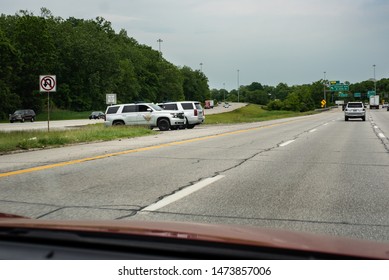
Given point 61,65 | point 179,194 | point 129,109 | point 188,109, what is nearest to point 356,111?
point 188,109

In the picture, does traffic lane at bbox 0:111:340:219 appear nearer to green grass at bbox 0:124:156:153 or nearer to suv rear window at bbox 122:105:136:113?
green grass at bbox 0:124:156:153

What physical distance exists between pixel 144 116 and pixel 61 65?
67.0 metres

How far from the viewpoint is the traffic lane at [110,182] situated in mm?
6738

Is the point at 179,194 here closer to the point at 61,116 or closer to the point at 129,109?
the point at 129,109

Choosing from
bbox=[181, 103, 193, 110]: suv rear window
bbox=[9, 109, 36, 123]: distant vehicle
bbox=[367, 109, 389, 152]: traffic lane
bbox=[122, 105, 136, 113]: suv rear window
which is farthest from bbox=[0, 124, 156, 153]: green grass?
bbox=[9, 109, 36, 123]: distant vehicle

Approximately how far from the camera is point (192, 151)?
15.2 m

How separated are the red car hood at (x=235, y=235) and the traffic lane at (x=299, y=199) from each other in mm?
2955

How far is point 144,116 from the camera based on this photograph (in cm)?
2998

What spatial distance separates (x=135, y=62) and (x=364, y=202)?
126003mm

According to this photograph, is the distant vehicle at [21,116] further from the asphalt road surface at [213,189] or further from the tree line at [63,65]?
the asphalt road surface at [213,189]

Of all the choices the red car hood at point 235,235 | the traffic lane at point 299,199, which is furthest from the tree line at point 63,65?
the red car hood at point 235,235

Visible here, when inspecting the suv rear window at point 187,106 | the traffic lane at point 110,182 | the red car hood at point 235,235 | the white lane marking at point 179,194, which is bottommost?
the white lane marking at point 179,194

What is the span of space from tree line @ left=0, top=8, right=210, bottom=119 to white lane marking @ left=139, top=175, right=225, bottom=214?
232 ft

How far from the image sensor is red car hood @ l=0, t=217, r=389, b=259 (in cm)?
219
